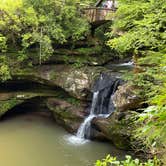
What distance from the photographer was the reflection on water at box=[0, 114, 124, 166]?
10648 millimetres

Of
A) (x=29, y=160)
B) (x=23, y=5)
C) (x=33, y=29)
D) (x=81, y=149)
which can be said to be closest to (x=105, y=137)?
(x=81, y=149)

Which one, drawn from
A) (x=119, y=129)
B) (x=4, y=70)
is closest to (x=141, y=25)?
(x=119, y=129)

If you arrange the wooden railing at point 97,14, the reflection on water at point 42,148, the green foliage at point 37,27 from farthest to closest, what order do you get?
the wooden railing at point 97,14 < the green foliage at point 37,27 < the reflection on water at point 42,148

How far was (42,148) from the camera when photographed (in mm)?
11539

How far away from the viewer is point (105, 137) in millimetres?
11812

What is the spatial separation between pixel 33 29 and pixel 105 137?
18.1 ft

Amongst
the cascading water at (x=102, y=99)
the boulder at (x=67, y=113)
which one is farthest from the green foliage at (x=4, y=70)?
the cascading water at (x=102, y=99)

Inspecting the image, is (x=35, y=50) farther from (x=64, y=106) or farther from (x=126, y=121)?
(x=126, y=121)

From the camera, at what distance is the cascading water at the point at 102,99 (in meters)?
12.6

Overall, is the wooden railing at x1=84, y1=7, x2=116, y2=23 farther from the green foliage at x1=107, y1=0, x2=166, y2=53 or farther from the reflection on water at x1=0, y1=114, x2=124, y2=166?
the reflection on water at x1=0, y1=114, x2=124, y2=166

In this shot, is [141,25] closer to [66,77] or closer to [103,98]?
[103,98]

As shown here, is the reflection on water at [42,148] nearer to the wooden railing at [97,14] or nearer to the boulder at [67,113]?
the boulder at [67,113]

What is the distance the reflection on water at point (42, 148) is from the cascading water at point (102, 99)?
0.86 metres

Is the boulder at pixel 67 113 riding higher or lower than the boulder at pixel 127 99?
lower
